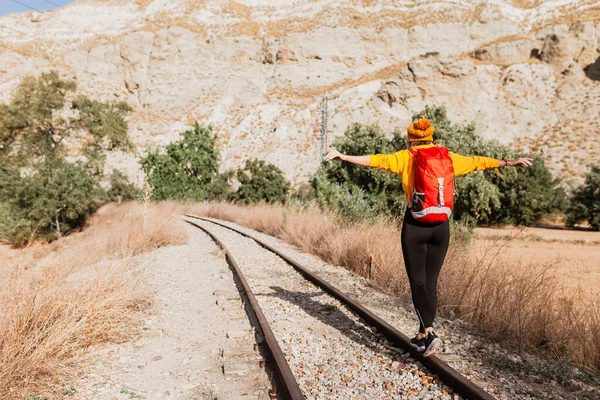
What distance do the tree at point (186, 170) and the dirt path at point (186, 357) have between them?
33.6 meters

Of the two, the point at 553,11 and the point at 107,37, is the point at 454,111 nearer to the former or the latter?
the point at 553,11

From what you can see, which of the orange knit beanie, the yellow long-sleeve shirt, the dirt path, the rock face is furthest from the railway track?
the rock face

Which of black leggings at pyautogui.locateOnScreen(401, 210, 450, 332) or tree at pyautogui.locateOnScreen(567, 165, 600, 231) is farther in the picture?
tree at pyautogui.locateOnScreen(567, 165, 600, 231)

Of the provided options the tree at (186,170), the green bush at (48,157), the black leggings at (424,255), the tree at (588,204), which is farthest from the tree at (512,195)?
the tree at (186,170)

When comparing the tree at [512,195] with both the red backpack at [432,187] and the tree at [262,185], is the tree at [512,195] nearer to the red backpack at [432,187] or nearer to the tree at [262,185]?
the tree at [262,185]

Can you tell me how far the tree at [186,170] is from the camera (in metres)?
39.3

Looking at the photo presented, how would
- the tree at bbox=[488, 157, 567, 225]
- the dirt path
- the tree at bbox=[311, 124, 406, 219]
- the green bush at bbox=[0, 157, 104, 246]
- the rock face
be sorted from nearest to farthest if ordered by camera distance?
the dirt path → the tree at bbox=[311, 124, 406, 219] → the green bush at bbox=[0, 157, 104, 246] → the tree at bbox=[488, 157, 567, 225] → the rock face

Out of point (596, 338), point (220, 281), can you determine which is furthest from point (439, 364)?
point (220, 281)

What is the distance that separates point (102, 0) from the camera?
308 feet

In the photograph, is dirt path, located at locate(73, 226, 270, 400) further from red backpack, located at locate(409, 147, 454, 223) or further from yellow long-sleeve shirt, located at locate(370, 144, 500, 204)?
yellow long-sleeve shirt, located at locate(370, 144, 500, 204)

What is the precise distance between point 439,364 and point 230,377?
6.05 feet

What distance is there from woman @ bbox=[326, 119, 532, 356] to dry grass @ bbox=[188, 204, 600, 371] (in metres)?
1.17

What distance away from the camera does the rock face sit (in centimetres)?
4947

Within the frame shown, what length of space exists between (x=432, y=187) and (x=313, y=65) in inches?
2827
